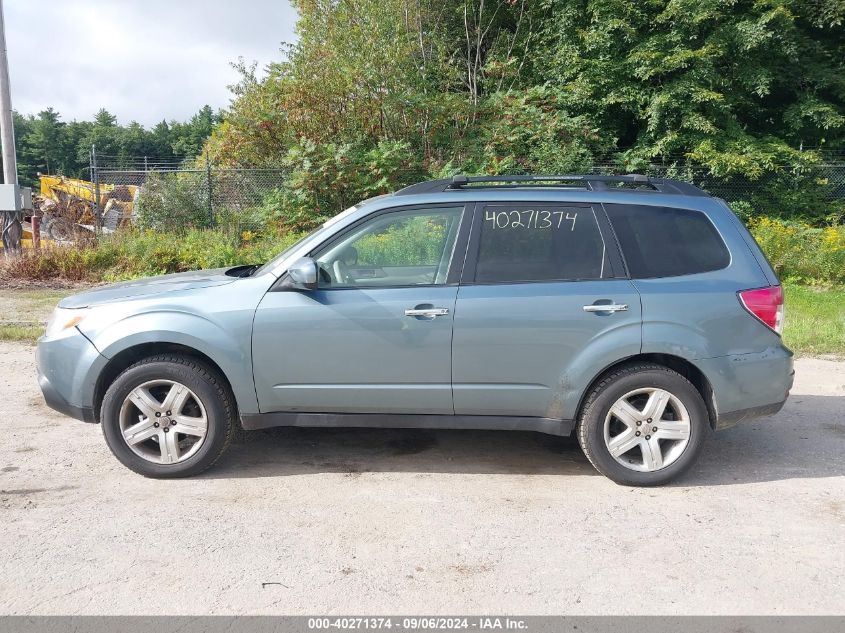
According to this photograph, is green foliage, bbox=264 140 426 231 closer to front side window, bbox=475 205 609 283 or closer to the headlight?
the headlight

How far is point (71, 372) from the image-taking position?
4238 millimetres

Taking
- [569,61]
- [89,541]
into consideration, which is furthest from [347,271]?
[569,61]

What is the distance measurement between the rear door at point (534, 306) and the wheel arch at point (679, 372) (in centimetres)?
13

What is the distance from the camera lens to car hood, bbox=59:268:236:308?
4.36 m

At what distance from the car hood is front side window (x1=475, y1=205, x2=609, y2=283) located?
5.45 feet

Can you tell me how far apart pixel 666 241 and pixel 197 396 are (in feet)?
9.97

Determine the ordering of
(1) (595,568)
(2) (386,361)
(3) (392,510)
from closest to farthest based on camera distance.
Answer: (1) (595,568) → (3) (392,510) → (2) (386,361)

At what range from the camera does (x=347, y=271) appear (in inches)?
170

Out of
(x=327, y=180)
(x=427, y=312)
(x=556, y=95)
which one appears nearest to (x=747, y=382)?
(x=427, y=312)

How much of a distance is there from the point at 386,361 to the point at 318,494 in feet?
2.91

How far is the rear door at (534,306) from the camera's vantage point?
409cm

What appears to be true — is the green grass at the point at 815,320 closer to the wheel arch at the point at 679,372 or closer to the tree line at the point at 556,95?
the wheel arch at the point at 679,372

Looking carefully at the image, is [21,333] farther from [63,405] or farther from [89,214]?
[89,214]
